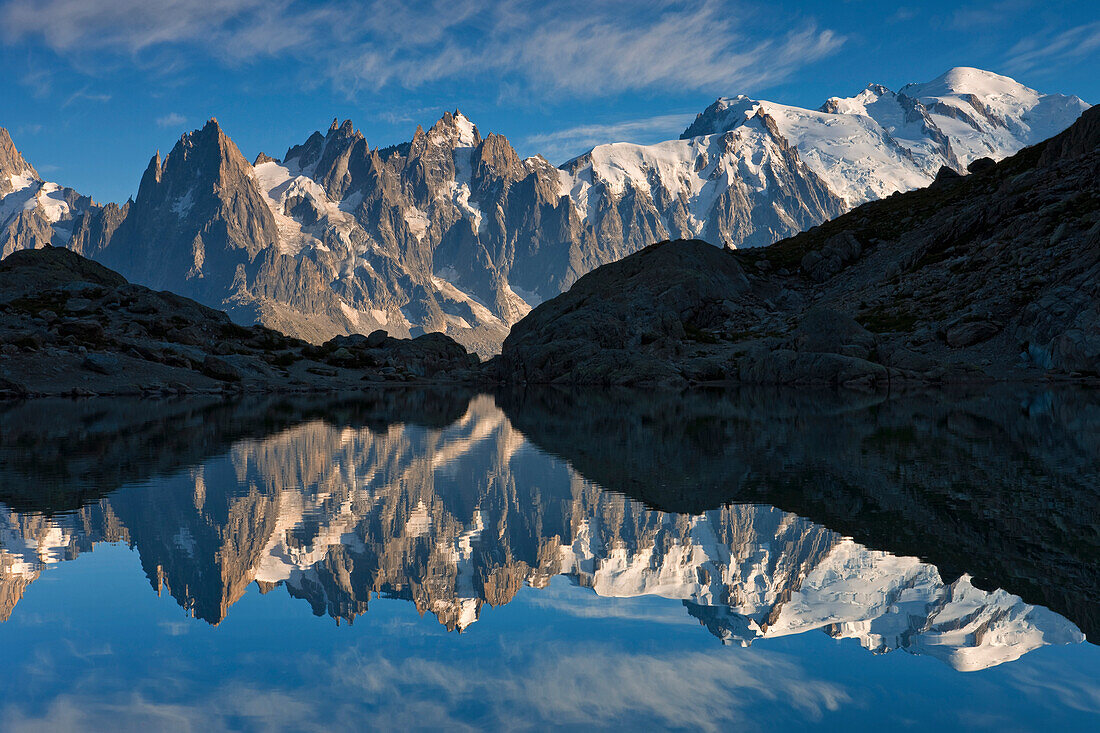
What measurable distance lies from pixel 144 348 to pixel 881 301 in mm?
87780

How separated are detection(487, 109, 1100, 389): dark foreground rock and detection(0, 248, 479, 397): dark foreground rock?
62.3ft

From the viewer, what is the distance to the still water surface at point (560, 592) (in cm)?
965

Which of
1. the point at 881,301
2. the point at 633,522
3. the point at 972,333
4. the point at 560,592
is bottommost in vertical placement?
the point at 560,592

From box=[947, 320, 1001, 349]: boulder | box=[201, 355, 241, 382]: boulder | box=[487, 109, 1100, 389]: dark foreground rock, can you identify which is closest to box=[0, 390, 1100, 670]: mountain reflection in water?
box=[487, 109, 1100, 389]: dark foreground rock

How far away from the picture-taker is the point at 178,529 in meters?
18.1

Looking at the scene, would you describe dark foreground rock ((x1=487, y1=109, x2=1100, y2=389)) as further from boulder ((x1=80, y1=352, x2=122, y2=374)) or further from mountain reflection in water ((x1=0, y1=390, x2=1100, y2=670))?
boulder ((x1=80, y1=352, x2=122, y2=374))

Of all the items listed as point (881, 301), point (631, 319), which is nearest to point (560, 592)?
point (631, 319)

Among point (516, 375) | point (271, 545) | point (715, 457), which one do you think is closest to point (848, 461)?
point (715, 457)

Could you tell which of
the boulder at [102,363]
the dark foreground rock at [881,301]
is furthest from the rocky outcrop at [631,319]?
the boulder at [102,363]

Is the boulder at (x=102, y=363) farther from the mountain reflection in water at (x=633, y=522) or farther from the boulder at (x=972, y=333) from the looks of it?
the boulder at (x=972, y=333)

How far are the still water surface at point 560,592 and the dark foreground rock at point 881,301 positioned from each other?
182ft

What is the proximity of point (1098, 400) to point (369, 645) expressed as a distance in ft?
172

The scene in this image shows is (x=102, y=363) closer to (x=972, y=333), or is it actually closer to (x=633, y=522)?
(x=633, y=522)

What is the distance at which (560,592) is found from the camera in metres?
14.2
